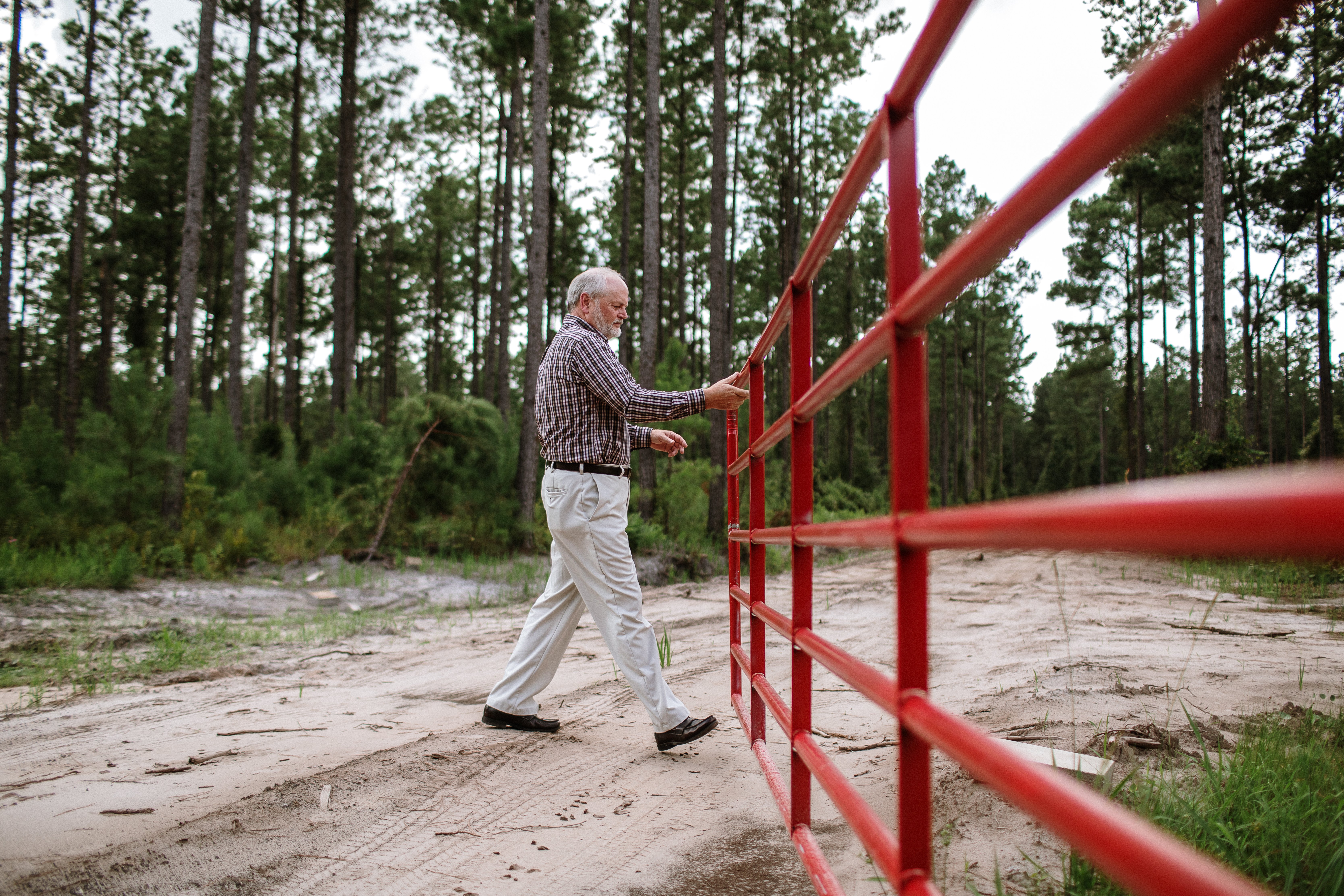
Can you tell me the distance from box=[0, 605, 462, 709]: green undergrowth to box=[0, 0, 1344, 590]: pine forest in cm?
241

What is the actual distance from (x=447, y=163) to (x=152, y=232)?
960 centimetres

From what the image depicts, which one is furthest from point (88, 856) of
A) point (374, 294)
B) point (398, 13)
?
point (374, 294)

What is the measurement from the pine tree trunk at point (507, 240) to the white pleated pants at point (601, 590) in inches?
519

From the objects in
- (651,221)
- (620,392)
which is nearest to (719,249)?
(651,221)

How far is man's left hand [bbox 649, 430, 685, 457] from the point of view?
153 inches

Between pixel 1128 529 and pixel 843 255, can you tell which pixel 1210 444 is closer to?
pixel 1128 529

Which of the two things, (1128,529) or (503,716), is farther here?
(503,716)

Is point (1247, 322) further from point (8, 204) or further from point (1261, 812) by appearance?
point (8, 204)

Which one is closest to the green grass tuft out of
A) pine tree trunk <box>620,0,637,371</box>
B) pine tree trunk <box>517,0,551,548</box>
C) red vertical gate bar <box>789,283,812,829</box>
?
red vertical gate bar <box>789,283,812,829</box>

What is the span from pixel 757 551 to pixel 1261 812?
1806 mm

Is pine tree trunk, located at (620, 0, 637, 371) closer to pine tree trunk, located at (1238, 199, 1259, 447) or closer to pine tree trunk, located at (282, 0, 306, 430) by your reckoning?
pine tree trunk, located at (282, 0, 306, 430)

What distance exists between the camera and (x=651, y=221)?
14750 mm

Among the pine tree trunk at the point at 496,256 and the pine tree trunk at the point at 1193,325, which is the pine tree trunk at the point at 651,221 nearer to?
the pine tree trunk at the point at 496,256

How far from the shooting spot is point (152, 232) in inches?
997
